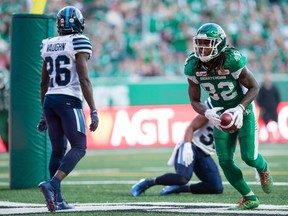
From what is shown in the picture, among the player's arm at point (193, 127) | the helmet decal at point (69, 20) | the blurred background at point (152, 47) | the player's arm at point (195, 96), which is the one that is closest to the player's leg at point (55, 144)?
the helmet decal at point (69, 20)

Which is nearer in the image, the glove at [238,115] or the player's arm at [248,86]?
the glove at [238,115]

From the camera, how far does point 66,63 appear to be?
677cm

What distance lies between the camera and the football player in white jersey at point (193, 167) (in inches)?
320

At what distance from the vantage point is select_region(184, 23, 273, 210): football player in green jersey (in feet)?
21.3

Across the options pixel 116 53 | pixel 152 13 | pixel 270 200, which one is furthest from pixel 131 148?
pixel 270 200

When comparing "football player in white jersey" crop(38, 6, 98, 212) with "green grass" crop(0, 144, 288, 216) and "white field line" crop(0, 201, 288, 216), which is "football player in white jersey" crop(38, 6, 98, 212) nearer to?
"white field line" crop(0, 201, 288, 216)

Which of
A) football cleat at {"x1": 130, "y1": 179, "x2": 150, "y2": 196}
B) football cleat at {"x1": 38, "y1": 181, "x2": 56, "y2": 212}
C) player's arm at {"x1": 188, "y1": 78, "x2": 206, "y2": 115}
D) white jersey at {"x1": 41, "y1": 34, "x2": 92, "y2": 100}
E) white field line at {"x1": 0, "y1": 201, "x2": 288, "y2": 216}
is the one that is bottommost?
football cleat at {"x1": 130, "y1": 179, "x2": 150, "y2": 196}

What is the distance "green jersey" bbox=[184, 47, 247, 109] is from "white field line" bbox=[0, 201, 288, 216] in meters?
0.85

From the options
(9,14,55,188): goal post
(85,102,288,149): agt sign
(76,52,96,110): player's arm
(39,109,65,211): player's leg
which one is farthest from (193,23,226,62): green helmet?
(85,102,288,149): agt sign

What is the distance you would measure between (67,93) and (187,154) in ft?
5.90

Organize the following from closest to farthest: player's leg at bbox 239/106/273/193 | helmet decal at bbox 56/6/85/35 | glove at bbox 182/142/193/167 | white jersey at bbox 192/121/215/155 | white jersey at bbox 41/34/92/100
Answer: player's leg at bbox 239/106/273/193
white jersey at bbox 41/34/92/100
helmet decal at bbox 56/6/85/35
glove at bbox 182/142/193/167
white jersey at bbox 192/121/215/155

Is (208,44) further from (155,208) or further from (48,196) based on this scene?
(48,196)

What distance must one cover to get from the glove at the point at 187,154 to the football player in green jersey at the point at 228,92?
4.41ft

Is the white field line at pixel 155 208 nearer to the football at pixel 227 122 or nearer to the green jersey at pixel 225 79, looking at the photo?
the football at pixel 227 122
